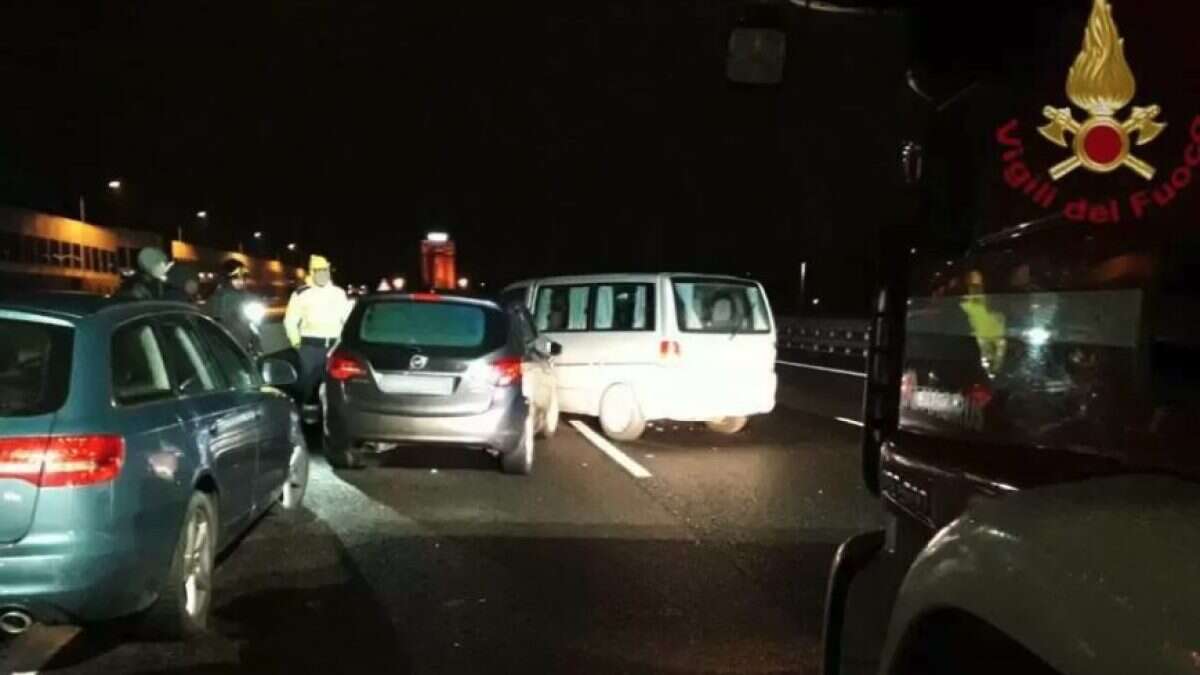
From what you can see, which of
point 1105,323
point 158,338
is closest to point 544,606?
point 158,338

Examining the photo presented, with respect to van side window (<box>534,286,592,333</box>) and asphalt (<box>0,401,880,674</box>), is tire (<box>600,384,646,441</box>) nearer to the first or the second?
van side window (<box>534,286,592,333</box>)

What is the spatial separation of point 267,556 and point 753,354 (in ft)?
23.6

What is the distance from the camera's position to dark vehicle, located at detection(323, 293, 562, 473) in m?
10.9

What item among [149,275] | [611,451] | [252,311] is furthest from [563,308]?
[149,275]

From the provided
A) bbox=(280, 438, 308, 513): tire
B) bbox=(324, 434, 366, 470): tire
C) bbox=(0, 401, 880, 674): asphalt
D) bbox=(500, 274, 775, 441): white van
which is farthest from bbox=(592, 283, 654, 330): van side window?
bbox=(280, 438, 308, 513): tire

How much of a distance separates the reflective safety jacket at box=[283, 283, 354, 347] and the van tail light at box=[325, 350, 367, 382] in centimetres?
248

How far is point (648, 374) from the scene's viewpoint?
1402 centimetres

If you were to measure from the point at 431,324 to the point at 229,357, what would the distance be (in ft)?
11.5

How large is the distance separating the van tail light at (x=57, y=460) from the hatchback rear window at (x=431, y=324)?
5623 mm

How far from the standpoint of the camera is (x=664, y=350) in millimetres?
14047

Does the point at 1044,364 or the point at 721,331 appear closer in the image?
the point at 1044,364

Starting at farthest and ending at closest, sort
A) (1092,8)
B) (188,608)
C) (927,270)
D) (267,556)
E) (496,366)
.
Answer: (496,366) → (267,556) → (188,608) → (927,270) → (1092,8)

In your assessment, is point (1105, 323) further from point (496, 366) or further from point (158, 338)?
point (496, 366)

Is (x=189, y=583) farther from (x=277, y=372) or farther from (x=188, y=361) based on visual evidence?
(x=277, y=372)
